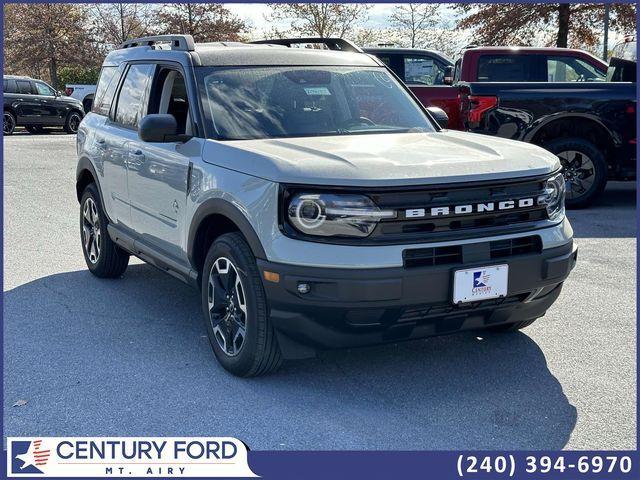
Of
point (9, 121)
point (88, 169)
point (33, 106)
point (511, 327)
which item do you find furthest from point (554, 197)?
point (33, 106)

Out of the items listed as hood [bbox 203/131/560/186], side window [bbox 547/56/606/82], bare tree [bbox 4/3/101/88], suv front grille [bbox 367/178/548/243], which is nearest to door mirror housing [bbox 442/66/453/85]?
side window [bbox 547/56/606/82]

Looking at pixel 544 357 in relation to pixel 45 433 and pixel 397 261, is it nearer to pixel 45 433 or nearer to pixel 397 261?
pixel 397 261

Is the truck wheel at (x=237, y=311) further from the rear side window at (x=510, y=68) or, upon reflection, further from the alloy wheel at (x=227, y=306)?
the rear side window at (x=510, y=68)

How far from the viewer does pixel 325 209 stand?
12.9 ft

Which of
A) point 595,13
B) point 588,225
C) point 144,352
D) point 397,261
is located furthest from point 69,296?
point 595,13

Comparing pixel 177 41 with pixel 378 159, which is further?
pixel 177 41

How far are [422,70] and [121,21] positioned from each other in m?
28.4

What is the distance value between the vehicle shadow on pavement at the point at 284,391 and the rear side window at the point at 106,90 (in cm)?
191

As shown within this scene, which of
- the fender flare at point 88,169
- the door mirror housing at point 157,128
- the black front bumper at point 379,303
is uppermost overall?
the door mirror housing at point 157,128

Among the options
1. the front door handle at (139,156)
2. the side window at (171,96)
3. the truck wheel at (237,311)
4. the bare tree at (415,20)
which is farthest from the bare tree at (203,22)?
the truck wheel at (237,311)

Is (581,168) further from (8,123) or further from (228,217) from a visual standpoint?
(8,123)

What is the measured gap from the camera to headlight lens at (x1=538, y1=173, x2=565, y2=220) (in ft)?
14.4

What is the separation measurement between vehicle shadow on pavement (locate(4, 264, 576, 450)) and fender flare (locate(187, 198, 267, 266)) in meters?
0.72

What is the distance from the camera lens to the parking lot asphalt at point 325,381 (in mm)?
3838
